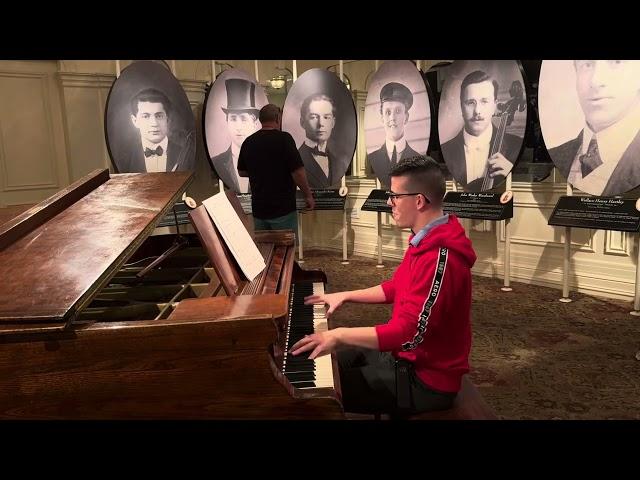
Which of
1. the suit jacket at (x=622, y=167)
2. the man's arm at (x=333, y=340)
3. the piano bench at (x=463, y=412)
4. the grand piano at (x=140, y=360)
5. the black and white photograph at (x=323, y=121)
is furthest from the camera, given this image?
the black and white photograph at (x=323, y=121)

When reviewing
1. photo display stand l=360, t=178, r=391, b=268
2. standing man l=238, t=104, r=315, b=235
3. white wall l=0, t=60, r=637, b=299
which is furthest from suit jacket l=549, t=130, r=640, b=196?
standing man l=238, t=104, r=315, b=235

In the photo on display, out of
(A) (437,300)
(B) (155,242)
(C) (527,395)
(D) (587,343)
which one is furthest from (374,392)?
(D) (587,343)

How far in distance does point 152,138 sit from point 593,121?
4.00 meters

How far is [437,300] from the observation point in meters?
1.76

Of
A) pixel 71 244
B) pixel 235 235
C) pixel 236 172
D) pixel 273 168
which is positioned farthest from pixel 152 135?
pixel 71 244

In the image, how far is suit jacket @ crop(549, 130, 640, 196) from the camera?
4.19 metres

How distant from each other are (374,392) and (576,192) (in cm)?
381

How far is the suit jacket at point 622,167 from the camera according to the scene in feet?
13.8

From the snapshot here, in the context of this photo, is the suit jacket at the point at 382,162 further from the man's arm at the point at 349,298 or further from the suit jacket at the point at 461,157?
the man's arm at the point at 349,298

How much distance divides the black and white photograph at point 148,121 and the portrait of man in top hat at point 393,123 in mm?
2054

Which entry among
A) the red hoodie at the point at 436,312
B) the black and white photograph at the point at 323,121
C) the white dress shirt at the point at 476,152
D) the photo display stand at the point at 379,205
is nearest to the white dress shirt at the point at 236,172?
the black and white photograph at the point at 323,121

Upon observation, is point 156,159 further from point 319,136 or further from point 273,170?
point 319,136

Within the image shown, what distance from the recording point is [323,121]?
6340mm

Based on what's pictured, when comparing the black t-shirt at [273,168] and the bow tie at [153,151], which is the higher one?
the bow tie at [153,151]
